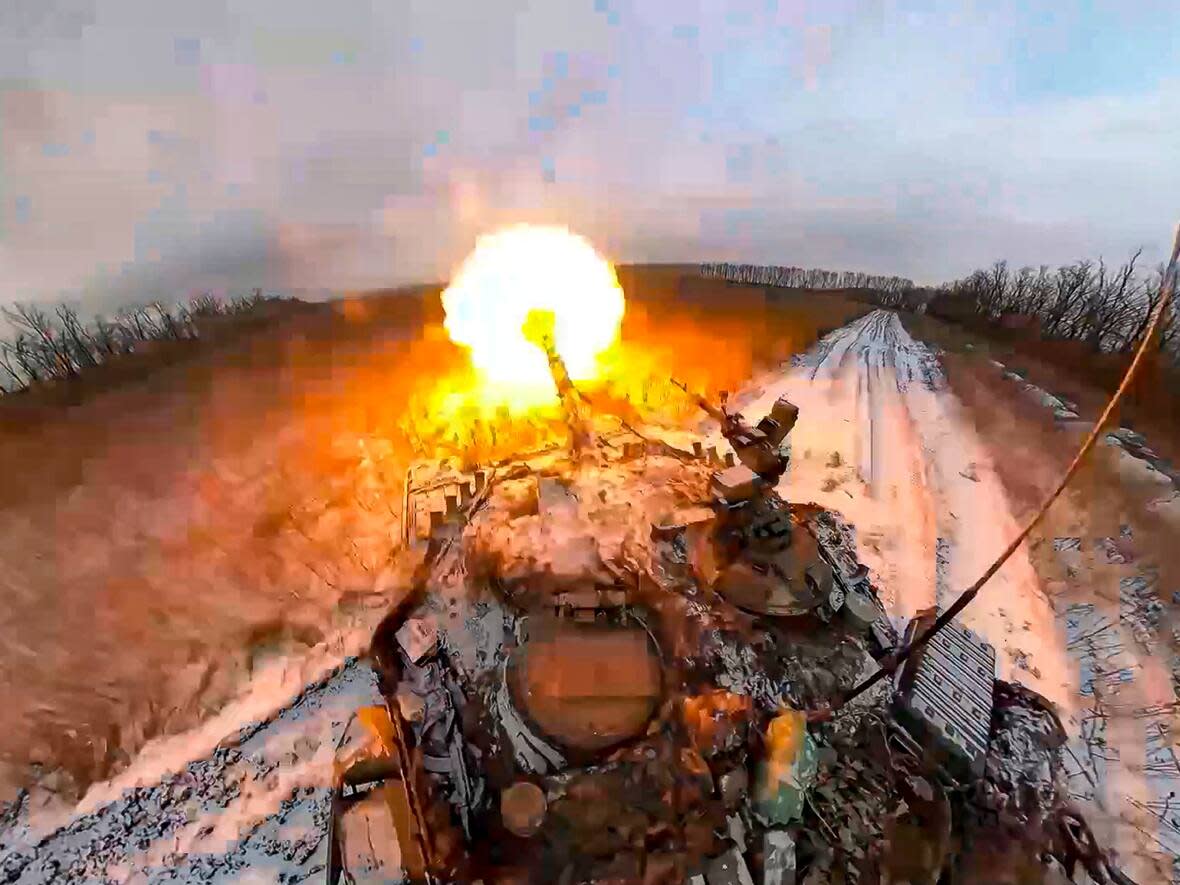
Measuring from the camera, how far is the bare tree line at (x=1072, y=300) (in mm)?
19031

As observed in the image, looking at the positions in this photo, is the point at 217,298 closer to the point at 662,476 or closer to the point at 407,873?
the point at 662,476

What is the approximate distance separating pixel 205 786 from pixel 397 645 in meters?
3.95

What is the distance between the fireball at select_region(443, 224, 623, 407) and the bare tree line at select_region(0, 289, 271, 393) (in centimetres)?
699

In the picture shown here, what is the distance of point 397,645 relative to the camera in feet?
30.6

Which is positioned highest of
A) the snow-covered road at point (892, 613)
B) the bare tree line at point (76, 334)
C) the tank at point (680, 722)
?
the bare tree line at point (76, 334)

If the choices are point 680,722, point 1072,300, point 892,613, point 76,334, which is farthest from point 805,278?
point 76,334

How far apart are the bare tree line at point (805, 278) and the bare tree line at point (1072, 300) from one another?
61.7 inches

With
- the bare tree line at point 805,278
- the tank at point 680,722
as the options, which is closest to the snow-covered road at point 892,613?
the tank at point 680,722

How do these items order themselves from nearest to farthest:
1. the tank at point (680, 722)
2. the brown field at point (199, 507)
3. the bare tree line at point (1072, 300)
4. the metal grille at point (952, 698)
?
the tank at point (680, 722), the metal grille at point (952, 698), the brown field at point (199, 507), the bare tree line at point (1072, 300)

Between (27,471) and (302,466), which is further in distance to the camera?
(302,466)

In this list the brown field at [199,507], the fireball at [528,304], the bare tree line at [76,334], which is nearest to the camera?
the brown field at [199,507]

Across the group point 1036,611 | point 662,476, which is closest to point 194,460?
point 662,476

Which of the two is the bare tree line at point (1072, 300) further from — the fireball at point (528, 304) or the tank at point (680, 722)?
the tank at point (680, 722)

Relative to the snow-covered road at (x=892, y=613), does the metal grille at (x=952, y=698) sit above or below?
above
